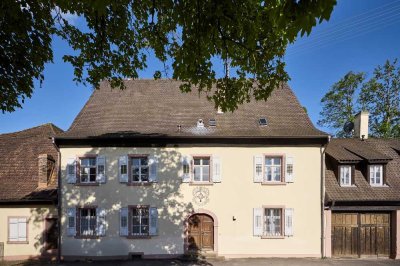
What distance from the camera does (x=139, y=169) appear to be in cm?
1305

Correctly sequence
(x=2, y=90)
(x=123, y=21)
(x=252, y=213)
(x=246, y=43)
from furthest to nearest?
(x=252, y=213) → (x=2, y=90) → (x=123, y=21) → (x=246, y=43)

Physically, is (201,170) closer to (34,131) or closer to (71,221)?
(71,221)

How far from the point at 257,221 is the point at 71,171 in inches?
360

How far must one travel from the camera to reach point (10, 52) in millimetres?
6867

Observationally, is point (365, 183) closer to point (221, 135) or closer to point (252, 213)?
point (252, 213)

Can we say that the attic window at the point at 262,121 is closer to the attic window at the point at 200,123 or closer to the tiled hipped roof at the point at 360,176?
the attic window at the point at 200,123

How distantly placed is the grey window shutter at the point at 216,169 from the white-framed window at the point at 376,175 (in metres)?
7.52

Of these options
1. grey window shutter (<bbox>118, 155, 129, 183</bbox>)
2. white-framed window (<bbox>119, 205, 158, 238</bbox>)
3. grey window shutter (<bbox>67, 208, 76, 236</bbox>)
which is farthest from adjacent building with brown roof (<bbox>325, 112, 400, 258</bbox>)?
grey window shutter (<bbox>67, 208, 76, 236</bbox>)

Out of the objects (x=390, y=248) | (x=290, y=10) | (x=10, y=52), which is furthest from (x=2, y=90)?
(x=390, y=248)

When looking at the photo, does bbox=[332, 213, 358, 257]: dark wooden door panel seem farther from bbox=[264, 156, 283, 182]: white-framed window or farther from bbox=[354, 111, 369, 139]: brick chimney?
bbox=[354, 111, 369, 139]: brick chimney

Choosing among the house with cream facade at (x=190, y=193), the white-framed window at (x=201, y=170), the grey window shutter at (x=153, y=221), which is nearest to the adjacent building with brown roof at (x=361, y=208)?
the house with cream facade at (x=190, y=193)

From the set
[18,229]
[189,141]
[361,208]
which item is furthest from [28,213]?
[361,208]

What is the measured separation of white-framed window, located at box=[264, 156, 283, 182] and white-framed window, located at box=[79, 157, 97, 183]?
826cm

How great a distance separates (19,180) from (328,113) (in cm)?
2535
